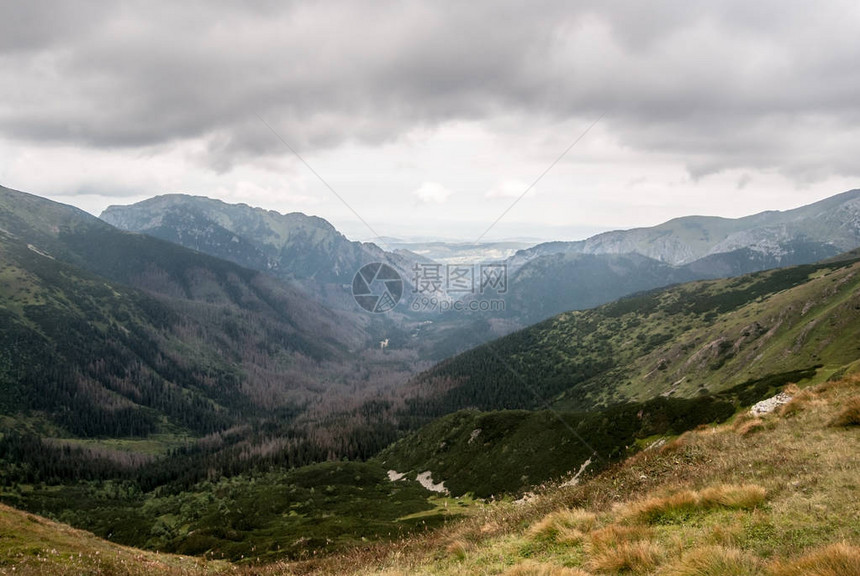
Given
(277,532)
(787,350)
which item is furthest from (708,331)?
(277,532)

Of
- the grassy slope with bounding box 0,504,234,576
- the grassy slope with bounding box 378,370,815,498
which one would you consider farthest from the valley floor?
the grassy slope with bounding box 378,370,815,498

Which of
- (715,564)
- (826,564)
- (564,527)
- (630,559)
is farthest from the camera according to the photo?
(564,527)

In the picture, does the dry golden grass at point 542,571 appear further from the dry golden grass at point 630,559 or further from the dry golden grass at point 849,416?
the dry golden grass at point 849,416

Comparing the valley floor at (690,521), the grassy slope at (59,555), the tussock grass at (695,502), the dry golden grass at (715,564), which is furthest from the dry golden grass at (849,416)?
the grassy slope at (59,555)

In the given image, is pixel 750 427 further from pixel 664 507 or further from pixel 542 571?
pixel 542 571

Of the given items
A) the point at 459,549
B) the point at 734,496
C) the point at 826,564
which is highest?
the point at 826,564

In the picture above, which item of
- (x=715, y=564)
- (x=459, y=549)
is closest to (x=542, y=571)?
(x=715, y=564)
